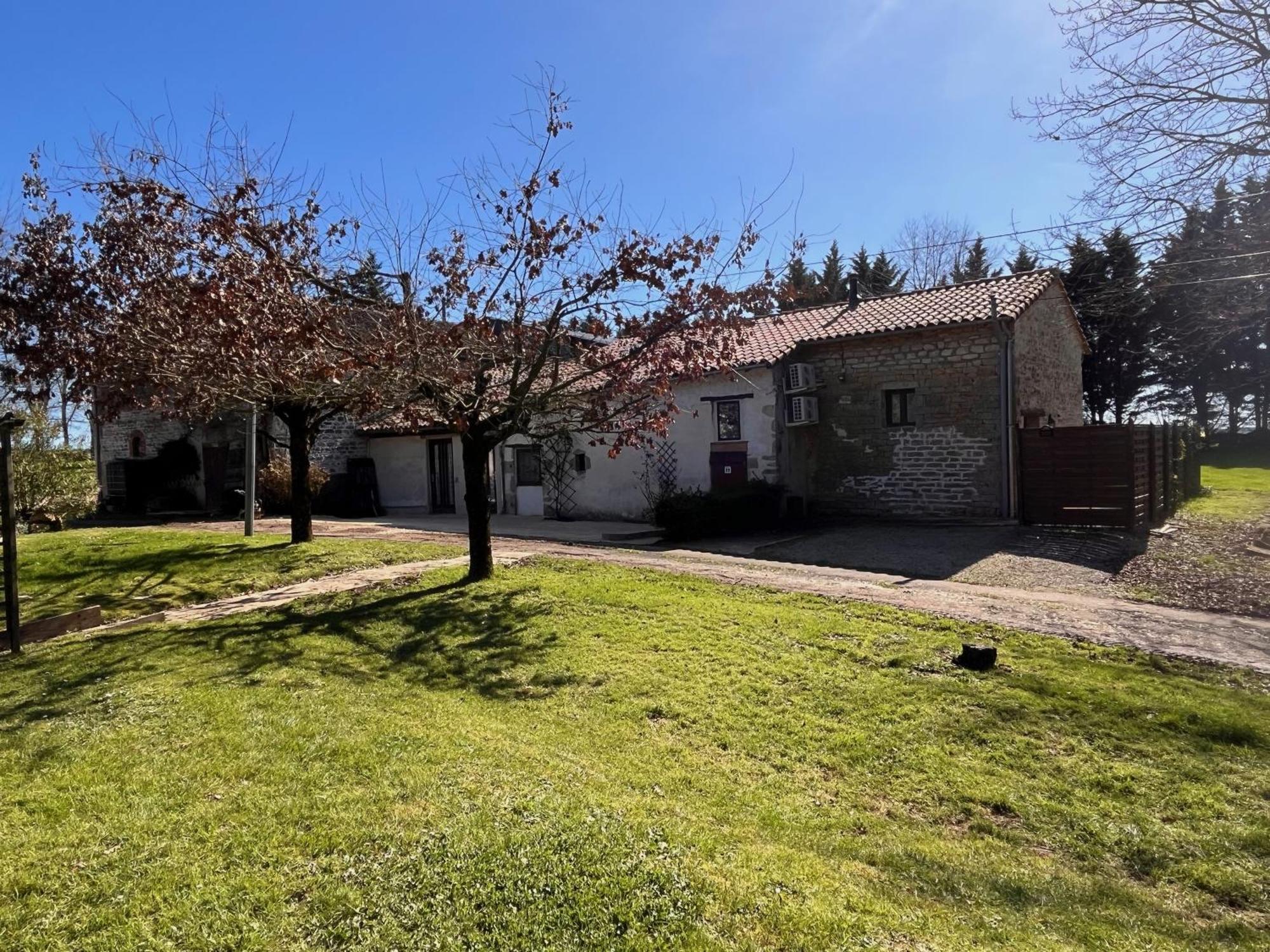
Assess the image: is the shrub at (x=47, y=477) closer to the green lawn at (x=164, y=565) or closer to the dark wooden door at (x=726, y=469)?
the green lawn at (x=164, y=565)

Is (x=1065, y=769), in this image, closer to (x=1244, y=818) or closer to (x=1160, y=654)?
(x=1244, y=818)

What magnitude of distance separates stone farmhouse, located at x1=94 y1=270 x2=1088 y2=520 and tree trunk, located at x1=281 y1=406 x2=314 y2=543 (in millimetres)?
3921

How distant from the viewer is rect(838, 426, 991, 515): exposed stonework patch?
15.5 m

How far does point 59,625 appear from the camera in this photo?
725 centimetres

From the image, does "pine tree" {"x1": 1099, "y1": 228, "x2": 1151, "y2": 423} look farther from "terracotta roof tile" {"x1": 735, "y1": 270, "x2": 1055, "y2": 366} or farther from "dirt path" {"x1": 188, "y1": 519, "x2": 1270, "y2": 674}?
"dirt path" {"x1": 188, "y1": 519, "x2": 1270, "y2": 674}

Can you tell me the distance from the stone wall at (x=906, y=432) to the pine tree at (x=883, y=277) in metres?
22.8

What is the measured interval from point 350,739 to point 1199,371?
146 ft

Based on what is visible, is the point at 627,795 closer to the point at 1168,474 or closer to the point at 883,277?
the point at 1168,474

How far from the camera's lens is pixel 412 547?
12570mm

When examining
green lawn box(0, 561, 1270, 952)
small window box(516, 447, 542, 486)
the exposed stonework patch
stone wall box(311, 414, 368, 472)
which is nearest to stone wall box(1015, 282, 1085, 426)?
the exposed stonework patch

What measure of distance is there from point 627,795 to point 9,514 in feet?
19.4

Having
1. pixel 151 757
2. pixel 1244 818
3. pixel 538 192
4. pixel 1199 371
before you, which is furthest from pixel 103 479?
pixel 1199 371

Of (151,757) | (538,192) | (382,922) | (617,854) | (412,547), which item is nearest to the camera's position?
(382,922)

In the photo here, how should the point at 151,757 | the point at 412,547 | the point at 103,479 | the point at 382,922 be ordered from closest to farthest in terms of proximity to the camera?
the point at 382,922 → the point at 151,757 → the point at 412,547 → the point at 103,479
